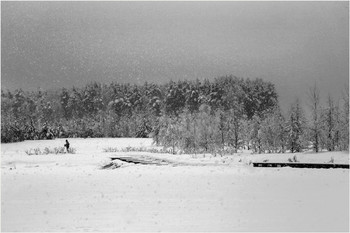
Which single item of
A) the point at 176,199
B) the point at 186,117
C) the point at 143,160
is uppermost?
the point at 186,117

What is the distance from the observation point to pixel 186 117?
73.1m

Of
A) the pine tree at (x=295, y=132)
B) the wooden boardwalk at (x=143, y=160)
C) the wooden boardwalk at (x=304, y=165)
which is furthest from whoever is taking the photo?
the pine tree at (x=295, y=132)

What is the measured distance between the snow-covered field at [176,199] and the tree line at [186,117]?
1075 inches

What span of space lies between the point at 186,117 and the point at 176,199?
52.5 m

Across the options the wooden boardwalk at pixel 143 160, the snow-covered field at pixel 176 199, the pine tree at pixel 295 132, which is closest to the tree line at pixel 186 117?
the pine tree at pixel 295 132

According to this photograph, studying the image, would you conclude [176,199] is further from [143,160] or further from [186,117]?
[186,117]

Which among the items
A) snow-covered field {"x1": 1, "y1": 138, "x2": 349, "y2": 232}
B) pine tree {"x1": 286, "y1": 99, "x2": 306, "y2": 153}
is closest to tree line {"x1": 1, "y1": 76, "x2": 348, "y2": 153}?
pine tree {"x1": 286, "y1": 99, "x2": 306, "y2": 153}

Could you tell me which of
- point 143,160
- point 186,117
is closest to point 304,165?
point 143,160

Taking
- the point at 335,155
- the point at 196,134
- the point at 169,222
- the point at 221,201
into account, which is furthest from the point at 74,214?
the point at 196,134

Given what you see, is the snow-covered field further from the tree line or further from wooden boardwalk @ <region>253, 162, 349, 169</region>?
the tree line

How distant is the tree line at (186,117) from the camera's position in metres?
65.8

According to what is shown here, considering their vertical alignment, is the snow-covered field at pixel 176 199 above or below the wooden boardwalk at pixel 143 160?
below

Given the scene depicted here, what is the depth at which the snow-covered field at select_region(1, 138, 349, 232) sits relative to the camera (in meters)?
15.8

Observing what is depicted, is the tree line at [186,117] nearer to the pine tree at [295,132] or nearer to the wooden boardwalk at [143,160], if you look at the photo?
the pine tree at [295,132]
